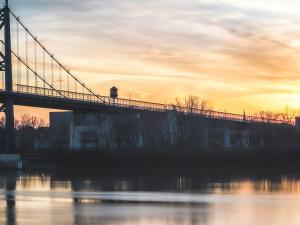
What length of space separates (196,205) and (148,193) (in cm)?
719

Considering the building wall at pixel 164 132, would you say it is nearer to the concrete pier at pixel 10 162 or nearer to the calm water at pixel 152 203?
the concrete pier at pixel 10 162

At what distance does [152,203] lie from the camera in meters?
33.6

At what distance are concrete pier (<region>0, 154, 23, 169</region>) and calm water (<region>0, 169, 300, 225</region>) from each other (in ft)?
91.1

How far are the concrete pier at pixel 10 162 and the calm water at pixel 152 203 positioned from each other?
91.1 feet

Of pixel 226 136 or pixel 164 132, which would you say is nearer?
pixel 164 132

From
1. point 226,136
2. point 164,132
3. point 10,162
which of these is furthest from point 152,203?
point 226,136

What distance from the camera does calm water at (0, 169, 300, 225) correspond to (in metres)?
27.4

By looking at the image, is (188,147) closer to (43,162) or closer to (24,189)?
(43,162)

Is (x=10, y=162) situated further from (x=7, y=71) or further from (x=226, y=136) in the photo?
(x=226, y=136)

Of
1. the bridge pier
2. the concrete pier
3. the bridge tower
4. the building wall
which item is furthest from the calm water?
the bridge pier

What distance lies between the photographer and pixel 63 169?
→ 2982 inches

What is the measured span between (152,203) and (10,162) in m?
44.5

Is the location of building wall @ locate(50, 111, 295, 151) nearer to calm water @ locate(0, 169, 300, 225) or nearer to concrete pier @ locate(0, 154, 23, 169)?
concrete pier @ locate(0, 154, 23, 169)

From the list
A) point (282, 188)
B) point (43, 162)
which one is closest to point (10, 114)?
point (43, 162)
